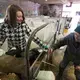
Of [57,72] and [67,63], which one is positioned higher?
[67,63]

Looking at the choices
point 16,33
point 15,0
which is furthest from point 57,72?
point 15,0

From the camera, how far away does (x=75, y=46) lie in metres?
2.00

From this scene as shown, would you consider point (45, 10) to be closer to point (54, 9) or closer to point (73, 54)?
point (54, 9)

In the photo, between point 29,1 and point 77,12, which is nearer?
point 29,1

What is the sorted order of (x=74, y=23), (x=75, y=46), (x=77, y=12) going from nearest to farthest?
1. (x=75, y=46)
2. (x=74, y=23)
3. (x=77, y=12)

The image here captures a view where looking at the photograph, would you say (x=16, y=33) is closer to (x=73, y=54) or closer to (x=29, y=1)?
(x=73, y=54)

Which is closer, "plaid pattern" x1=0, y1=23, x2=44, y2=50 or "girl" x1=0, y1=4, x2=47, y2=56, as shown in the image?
"girl" x1=0, y1=4, x2=47, y2=56

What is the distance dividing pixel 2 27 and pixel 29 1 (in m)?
2.60

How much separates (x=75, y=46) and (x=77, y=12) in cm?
577

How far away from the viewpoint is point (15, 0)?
11.4 ft

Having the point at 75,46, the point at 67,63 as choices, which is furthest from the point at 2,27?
the point at 67,63

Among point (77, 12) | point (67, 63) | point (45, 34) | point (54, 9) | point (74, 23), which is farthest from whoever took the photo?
point (77, 12)

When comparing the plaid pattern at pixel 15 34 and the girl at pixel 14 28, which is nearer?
the girl at pixel 14 28

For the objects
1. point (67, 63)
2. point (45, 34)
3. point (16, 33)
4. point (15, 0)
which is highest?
point (15, 0)
